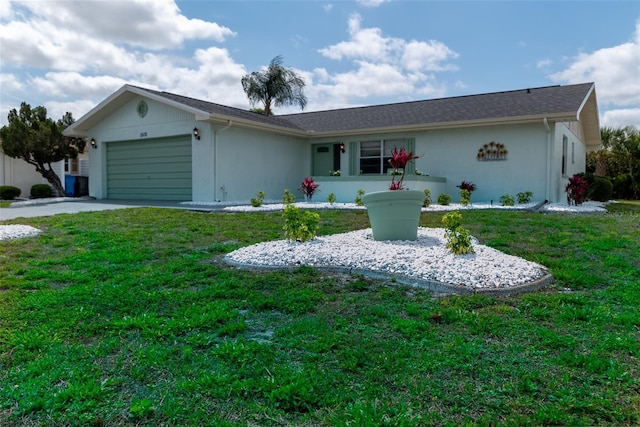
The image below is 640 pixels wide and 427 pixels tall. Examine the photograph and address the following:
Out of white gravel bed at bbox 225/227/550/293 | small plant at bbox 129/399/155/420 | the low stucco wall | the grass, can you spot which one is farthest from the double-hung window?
small plant at bbox 129/399/155/420

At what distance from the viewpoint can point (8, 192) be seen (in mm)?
19047

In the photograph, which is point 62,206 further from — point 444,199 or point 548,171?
point 548,171

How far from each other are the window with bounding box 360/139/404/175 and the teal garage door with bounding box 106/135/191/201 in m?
6.27

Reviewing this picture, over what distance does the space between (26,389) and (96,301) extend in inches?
58.2

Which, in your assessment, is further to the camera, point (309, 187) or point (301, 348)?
point (309, 187)

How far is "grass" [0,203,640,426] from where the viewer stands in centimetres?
219

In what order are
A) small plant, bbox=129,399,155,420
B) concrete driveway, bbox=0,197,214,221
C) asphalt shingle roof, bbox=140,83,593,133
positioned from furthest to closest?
asphalt shingle roof, bbox=140,83,593,133
concrete driveway, bbox=0,197,214,221
small plant, bbox=129,399,155,420

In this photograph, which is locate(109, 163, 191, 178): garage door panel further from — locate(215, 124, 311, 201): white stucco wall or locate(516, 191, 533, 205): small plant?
locate(516, 191, 533, 205): small plant

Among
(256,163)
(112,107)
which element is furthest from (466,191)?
(112,107)

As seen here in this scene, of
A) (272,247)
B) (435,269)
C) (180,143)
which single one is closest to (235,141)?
(180,143)

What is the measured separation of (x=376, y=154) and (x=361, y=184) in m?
2.84

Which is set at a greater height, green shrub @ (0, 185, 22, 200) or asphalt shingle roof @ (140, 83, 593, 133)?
asphalt shingle roof @ (140, 83, 593, 133)

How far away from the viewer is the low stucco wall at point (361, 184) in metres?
13.3

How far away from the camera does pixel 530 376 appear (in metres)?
2.50
